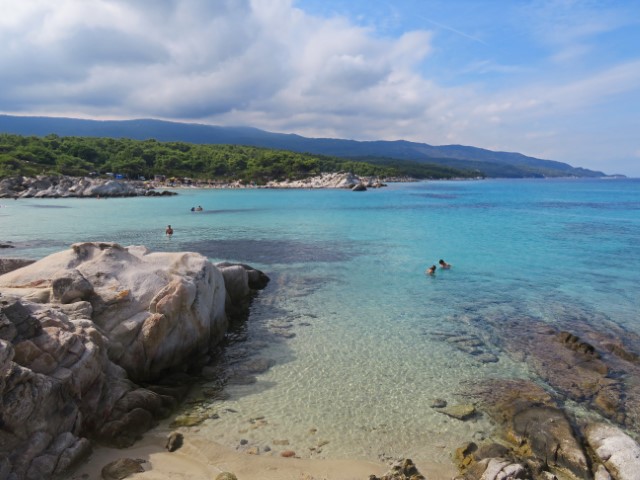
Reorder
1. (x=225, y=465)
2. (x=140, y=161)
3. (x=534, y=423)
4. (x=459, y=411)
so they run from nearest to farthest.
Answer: (x=225, y=465) < (x=534, y=423) < (x=459, y=411) < (x=140, y=161)

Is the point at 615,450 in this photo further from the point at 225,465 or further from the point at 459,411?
the point at 225,465

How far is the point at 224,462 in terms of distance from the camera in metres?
8.35

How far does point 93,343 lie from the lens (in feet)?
30.8

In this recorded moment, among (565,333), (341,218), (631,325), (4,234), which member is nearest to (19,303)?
(565,333)

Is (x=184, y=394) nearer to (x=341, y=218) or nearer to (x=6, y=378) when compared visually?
(x=6, y=378)

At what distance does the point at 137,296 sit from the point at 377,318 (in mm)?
8708

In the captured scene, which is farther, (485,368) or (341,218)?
(341,218)

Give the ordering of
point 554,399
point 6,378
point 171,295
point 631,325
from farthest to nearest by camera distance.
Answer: point 631,325
point 171,295
point 554,399
point 6,378

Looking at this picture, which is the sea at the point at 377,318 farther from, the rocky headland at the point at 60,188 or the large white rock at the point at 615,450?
the rocky headland at the point at 60,188

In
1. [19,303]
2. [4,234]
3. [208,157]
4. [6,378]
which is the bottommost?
[4,234]

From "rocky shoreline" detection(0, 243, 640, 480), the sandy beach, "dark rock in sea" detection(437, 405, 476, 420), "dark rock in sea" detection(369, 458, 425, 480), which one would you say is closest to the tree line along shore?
"rocky shoreline" detection(0, 243, 640, 480)

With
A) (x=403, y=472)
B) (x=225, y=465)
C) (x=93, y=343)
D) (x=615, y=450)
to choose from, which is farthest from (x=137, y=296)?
(x=615, y=450)

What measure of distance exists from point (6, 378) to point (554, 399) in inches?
462

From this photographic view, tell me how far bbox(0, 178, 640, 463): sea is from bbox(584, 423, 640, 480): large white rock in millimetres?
1964
